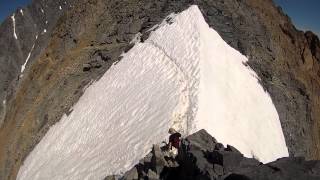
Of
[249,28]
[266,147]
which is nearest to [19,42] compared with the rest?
[249,28]

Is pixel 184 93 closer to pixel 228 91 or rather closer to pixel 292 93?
pixel 228 91

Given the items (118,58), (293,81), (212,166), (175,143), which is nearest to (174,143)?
(175,143)

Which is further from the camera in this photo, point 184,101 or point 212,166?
point 184,101

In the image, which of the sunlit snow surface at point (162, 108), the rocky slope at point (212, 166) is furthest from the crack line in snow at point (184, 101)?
the rocky slope at point (212, 166)

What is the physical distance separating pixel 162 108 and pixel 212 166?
718cm

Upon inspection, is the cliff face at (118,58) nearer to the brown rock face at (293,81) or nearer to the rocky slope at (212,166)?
the brown rock face at (293,81)

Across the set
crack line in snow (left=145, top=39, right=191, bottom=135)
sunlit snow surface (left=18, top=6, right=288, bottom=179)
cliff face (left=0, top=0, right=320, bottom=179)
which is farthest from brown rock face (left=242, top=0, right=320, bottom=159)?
crack line in snow (left=145, top=39, right=191, bottom=135)

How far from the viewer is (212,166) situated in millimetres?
12602

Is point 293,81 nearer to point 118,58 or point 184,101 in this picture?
point 118,58

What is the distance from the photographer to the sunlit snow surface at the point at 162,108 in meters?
18.7

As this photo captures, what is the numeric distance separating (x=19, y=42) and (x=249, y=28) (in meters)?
92.9

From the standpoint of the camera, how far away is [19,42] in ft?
374

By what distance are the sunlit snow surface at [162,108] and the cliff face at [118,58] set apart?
1.43 metres

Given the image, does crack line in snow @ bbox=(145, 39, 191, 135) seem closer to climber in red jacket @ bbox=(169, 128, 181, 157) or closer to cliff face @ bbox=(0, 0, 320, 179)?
climber in red jacket @ bbox=(169, 128, 181, 157)
